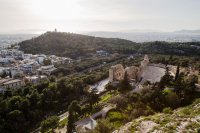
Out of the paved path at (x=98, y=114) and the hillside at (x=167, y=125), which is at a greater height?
the hillside at (x=167, y=125)

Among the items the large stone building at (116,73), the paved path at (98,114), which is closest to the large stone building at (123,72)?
the large stone building at (116,73)

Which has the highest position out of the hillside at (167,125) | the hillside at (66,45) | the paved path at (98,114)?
the hillside at (167,125)

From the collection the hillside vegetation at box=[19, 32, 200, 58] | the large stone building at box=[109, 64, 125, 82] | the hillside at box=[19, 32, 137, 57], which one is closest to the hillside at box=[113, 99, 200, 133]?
the large stone building at box=[109, 64, 125, 82]

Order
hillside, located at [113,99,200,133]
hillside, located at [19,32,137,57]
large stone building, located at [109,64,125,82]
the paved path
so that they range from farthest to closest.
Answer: hillside, located at [19,32,137,57] → large stone building, located at [109,64,125,82] → the paved path → hillside, located at [113,99,200,133]

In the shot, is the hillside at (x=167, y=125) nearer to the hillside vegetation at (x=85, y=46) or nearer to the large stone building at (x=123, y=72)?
the large stone building at (x=123, y=72)

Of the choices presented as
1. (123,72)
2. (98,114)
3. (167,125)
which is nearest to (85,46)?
(123,72)

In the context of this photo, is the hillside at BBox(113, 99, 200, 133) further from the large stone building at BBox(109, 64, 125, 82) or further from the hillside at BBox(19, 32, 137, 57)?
the hillside at BBox(19, 32, 137, 57)

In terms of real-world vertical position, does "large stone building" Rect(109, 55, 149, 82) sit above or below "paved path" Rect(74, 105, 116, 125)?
above

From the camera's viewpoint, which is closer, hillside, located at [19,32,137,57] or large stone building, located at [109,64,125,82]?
large stone building, located at [109,64,125,82]

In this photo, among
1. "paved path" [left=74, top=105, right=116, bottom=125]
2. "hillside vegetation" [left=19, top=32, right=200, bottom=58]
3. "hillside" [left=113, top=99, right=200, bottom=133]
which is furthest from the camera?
"hillside vegetation" [left=19, top=32, right=200, bottom=58]

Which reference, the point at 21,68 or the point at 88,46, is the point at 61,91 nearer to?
the point at 21,68
